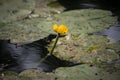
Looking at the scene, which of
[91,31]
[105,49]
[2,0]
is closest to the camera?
[105,49]

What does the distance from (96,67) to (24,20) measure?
1795 millimetres

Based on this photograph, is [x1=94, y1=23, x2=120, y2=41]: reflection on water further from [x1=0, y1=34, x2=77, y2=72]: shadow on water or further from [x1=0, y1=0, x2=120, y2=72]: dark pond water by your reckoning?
[x1=0, y1=34, x2=77, y2=72]: shadow on water

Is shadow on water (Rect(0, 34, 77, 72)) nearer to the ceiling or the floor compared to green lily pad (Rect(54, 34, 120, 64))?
nearer to the floor

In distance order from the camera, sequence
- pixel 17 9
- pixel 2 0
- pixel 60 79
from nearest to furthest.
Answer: pixel 60 79 < pixel 17 9 < pixel 2 0

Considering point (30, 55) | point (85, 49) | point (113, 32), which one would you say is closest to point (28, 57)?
point (30, 55)

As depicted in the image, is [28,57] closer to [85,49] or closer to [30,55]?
[30,55]

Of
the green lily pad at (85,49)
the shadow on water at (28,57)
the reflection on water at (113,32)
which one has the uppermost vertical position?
the green lily pad at (85,49)

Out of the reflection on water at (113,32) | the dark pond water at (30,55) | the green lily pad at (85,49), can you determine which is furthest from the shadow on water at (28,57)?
A: the reflection on water at (113,32)

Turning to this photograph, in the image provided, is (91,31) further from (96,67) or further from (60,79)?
(60,79)

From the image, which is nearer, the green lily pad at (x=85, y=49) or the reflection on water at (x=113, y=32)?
the green lily pad at (x=85, y=49)

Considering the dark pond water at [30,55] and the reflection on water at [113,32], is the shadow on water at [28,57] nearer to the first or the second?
the dark pond water at [30,55]

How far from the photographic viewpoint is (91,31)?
393 cm

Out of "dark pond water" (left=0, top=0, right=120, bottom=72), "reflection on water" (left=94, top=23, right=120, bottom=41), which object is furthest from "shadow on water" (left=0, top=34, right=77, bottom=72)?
"reflection on water" (left=94, top=23, right=120, bottom=41)

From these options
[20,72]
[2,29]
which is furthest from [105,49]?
[2,29]
